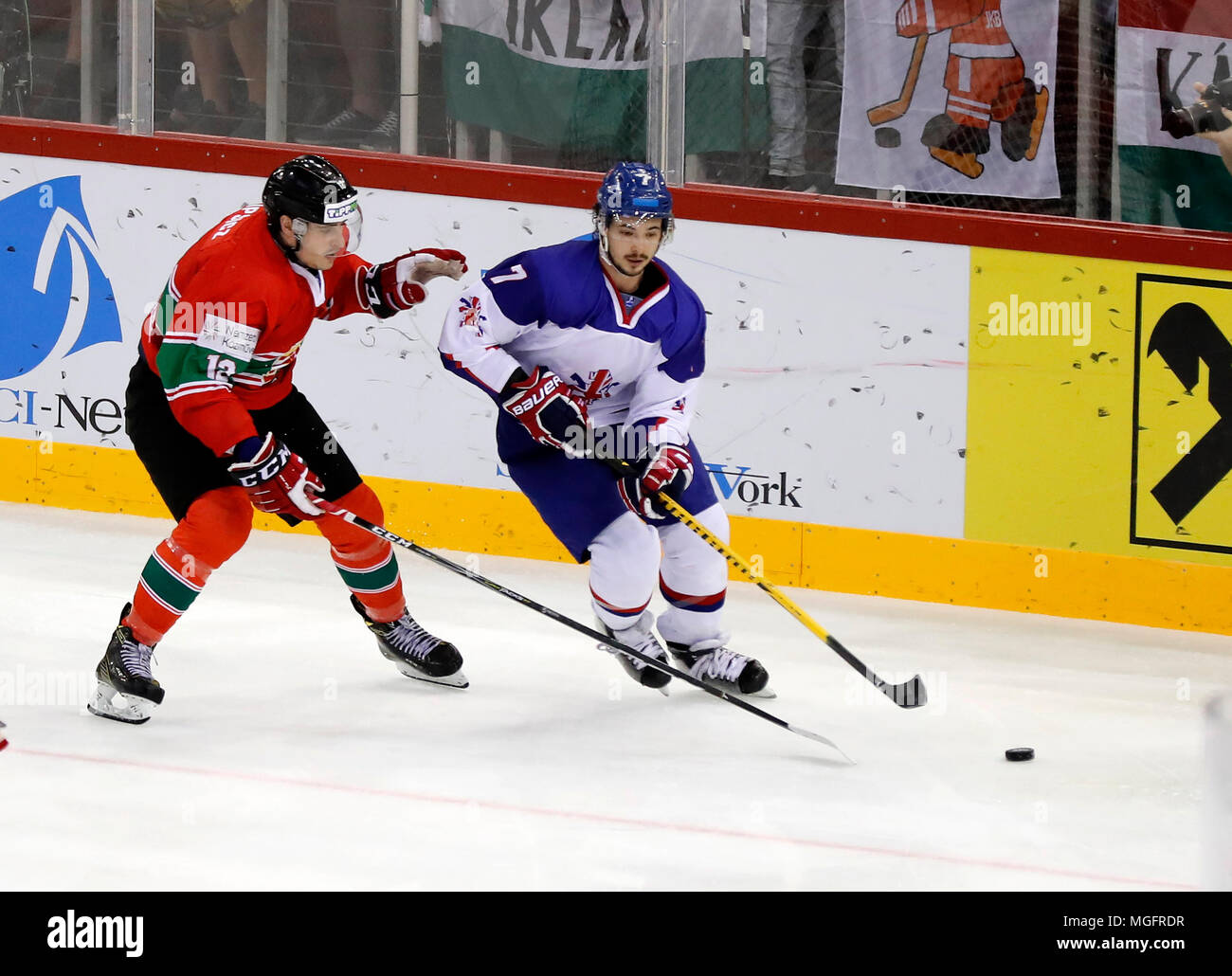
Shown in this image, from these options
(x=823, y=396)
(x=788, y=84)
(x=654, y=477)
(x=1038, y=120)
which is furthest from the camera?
(x=788, y=84)

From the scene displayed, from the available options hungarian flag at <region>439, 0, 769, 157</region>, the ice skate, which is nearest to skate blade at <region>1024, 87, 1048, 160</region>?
the ice skate

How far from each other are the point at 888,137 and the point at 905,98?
0.12m

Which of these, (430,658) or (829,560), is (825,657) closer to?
(829,560)

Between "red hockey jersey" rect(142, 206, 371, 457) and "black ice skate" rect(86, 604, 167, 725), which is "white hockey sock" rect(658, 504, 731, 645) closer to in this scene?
"red hockey jersey" rect(142, 206, 371, 457)

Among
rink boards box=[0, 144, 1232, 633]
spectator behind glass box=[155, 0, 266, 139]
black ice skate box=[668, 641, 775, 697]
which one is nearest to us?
black ice skate box=[668, 641, 775, 697]

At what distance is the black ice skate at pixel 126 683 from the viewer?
13.6ft

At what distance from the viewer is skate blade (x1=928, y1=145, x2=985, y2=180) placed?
5.41 metres

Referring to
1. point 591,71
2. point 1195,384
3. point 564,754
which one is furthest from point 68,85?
point 1195,384

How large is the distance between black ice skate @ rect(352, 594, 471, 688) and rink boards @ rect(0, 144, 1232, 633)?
1.20 metres

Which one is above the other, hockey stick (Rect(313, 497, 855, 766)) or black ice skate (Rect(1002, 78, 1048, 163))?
black ice skate (Rect(1002, 78, 1048, 163))

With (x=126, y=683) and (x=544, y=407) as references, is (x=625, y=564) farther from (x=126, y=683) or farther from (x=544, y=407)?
(x=126, y=683)

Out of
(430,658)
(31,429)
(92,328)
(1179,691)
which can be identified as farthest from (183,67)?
(1179,691)

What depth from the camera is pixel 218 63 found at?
6.04 metres
